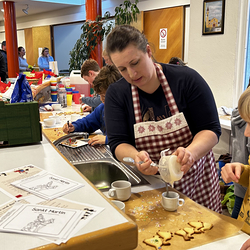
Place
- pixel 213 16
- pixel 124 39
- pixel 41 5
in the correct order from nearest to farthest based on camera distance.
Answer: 1. pixel 124 39
2. pixel 213 16
3. pixel 41 5

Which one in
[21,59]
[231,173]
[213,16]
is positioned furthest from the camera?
[21,59]

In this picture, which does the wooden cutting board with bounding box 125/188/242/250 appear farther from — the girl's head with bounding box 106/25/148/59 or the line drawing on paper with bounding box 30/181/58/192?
the girl's head with bounding box 106/25/148/59

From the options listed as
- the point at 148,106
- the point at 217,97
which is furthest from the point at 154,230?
the point at 217,97

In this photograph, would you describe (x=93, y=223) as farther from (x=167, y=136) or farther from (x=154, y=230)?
(x=167, y=136)

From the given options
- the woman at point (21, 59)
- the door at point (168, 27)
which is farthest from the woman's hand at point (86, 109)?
the woman at point (21, 59)

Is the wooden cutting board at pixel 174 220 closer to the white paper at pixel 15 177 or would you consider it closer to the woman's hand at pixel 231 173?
the woman's hand at pixel 231 173

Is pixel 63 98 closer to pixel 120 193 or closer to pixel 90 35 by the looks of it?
pixel 90 35

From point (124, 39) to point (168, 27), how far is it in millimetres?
6085

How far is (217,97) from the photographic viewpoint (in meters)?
4.40

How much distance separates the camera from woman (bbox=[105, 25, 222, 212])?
1.59m

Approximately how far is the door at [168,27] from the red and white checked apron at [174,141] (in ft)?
17.9

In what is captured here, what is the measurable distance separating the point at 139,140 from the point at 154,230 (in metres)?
0.61

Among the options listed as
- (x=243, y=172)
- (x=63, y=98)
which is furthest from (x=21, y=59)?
(x=243, y=172)

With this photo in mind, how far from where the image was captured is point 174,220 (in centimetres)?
125
